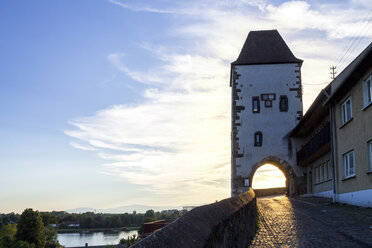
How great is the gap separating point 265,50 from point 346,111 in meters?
19.5

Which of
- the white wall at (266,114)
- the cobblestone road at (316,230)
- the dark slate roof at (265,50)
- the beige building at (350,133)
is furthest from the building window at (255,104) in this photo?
the cobblestone road at (316,230)

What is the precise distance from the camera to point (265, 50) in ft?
125

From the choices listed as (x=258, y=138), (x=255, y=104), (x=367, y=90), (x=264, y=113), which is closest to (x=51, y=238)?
(x=258, y=138)

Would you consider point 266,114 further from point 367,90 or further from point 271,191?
point 367,90

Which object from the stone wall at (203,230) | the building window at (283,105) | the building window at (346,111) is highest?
the building window at (283,105)

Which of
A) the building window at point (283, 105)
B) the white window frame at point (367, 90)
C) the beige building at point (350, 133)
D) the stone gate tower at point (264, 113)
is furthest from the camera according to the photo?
the building window at point (283, 105)

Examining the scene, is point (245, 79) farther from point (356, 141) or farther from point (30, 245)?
point (30, 245)

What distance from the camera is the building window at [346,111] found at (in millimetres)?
19234

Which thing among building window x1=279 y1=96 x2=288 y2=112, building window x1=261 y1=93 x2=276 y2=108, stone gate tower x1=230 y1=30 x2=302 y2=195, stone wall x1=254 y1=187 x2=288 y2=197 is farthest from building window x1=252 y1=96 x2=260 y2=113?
stone wall x1=254 y1=187 x2=288 y2=197

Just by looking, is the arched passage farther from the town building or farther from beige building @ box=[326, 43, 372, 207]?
beige building @ box=[326, 43, 372, 207]

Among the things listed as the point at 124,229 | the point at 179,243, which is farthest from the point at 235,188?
the point at 124,229

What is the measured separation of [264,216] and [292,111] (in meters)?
22.4

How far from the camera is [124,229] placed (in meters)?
193

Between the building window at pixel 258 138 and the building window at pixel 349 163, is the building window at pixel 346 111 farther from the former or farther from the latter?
the building window at pixel 258 138
